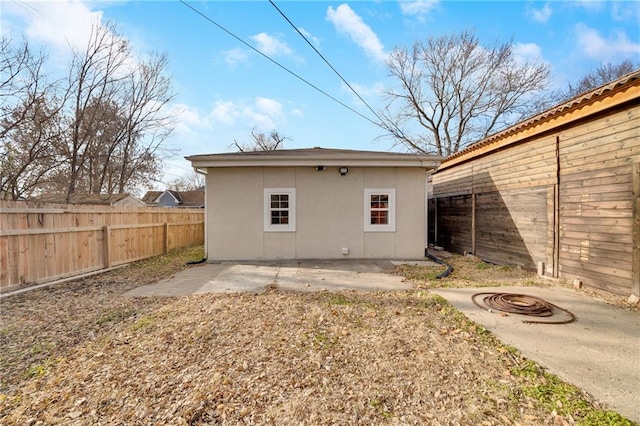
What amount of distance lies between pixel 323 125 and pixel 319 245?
6512mm

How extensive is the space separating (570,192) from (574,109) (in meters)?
1.47

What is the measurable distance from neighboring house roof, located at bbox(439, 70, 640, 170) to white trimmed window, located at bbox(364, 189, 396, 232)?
2.90 metres

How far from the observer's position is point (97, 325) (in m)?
3.47

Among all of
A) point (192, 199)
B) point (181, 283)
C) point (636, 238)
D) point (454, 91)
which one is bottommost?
point (181, 283)

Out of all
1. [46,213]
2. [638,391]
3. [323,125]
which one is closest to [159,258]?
[46,213]

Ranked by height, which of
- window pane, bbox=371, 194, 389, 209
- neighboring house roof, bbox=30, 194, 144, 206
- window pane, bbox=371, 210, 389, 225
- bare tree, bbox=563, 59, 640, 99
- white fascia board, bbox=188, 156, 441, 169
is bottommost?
window pane, bbox=371, 210, 389, 225

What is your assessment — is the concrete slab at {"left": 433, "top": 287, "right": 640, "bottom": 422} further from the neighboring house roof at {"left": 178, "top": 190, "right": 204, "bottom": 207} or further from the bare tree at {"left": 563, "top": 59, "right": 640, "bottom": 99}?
the neighboring house roof at {"left": 178, "top": 190, "right": 204, "bottom": 207}

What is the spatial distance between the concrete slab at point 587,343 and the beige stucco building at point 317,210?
Answer: 11.0ft

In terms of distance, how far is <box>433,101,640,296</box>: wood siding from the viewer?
4.12 m

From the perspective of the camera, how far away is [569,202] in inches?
199

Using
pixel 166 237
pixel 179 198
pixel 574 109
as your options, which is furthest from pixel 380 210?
pixel 179 198

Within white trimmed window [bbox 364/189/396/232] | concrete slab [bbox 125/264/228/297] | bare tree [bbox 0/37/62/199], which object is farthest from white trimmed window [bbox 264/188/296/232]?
bare tree [bbox 0/37/62/199]

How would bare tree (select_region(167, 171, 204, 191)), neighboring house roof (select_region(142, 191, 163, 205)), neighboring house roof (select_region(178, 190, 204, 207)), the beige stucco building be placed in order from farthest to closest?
bare tree (select_region(167, 171, 204, 191)) < neighboring house roof (select_region(142, 191, 163, 205)) < neighboring house roof (select_region(178, 190, 204, 207)) < the beige stucco building

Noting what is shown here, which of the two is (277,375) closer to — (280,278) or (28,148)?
(280,278)
